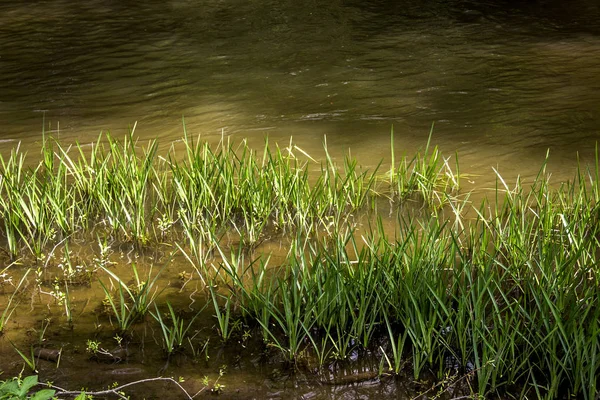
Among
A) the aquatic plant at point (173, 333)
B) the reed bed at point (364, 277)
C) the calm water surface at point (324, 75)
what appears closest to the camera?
the reed bed at point (364, 277)

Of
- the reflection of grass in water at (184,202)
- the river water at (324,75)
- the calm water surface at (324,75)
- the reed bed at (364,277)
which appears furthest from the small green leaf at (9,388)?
the river water at (324,75)

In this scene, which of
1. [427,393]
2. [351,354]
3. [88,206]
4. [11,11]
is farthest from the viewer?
[11,11]

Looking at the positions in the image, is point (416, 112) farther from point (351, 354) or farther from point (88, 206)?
point (351, 354)

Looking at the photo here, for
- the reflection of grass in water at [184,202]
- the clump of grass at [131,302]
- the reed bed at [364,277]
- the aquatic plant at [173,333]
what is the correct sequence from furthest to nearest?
the reflection of grass in water at [184,202] < the clump of grass at [131,302] < the aquatic plant at [173,333] < the reed bed at [364,277]

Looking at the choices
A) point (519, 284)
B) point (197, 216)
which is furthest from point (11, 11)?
point (519, 284)

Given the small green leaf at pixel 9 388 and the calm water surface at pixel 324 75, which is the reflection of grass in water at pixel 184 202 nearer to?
the calm water surface at pixel 324 75

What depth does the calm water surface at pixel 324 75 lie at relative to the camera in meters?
5.50

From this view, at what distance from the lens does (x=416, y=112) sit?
Result: 5.90m

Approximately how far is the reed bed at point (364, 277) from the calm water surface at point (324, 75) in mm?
1014

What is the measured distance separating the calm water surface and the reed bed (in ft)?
3.33

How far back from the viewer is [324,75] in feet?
22.5

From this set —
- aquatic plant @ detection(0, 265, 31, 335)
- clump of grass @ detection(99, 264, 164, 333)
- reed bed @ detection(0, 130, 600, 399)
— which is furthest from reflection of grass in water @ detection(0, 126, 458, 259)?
clump of grass @ detection(99, 264, 164, 333)

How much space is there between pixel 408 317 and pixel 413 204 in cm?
153

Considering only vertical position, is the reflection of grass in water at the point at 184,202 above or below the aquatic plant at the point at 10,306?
above
